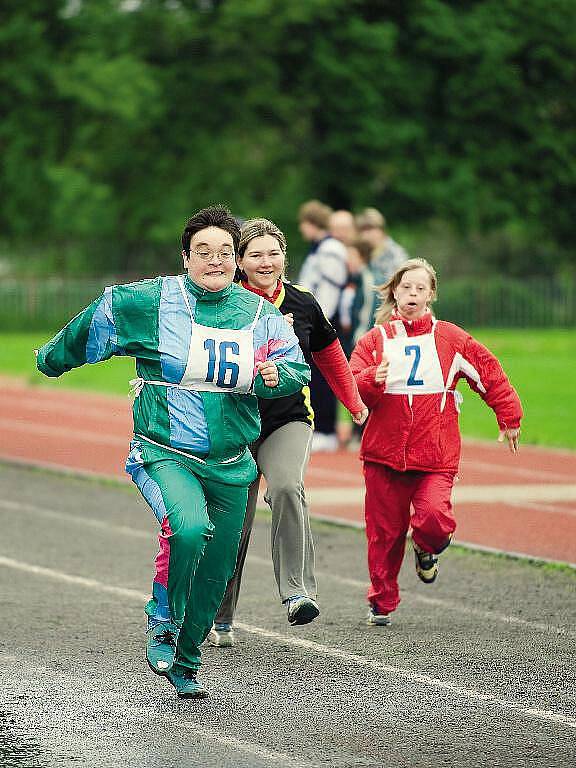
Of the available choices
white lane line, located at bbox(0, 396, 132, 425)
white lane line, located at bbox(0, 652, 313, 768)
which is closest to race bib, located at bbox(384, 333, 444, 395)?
white lane line, located at bbox(0, 652, 313, 768)

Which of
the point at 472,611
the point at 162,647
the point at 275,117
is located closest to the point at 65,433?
the point at 472,611

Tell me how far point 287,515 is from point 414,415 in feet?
3.08

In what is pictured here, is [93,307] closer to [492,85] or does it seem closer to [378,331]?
[378,331]

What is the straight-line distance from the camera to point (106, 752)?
5734 millimetres

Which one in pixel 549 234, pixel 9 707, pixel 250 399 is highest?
pixel 549 234

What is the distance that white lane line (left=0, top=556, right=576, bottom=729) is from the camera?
6.38 meters

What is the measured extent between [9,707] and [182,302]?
166 centimetres

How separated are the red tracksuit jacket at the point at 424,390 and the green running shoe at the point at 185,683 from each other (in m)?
1.92

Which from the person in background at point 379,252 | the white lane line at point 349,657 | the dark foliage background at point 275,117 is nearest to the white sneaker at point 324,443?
the person in background at point 379,252

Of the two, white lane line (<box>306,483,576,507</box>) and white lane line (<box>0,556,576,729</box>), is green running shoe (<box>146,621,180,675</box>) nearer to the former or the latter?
white lane line (<box>0,556,576,729</box>)

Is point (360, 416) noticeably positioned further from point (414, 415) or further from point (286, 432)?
point (414, 415)

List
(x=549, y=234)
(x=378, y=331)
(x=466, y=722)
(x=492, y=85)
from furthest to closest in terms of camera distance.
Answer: (x=549, y=234) → (x=492, y=85) → (x=378, y=331) → (x=466, y=722)

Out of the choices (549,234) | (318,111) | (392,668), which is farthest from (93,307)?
(549,234)

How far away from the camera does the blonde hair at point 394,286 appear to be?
27.1ft
